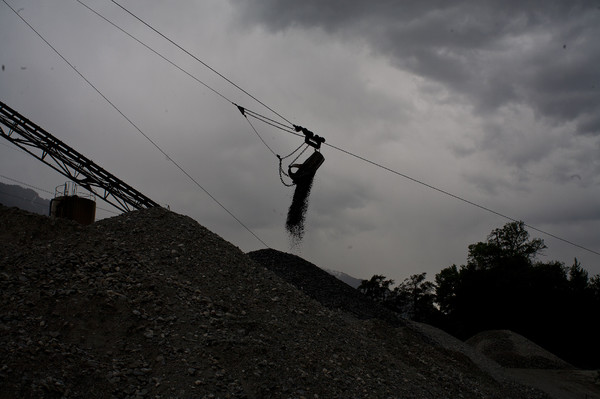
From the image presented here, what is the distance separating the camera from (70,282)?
27.1 feet

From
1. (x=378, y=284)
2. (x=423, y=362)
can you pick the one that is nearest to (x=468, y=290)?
(x=378, y=284)

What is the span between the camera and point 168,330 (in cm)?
779

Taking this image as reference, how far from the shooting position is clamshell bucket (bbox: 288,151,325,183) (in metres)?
11.9

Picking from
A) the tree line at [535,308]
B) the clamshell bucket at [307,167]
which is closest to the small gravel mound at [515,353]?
the tree line at [535,308]

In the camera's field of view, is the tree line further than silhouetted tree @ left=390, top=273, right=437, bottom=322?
No

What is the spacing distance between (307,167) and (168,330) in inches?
221

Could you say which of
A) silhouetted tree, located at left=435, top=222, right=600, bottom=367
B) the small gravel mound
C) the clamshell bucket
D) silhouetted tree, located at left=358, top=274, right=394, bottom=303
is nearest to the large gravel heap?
the clamshell bucket

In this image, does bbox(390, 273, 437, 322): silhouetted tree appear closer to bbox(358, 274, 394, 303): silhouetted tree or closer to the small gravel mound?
bbox(358, 274, 394, 303): silhouetted tree

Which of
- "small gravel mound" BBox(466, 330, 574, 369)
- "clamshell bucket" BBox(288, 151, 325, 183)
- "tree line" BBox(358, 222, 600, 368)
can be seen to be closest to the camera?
"clamshell bucket" BBox(288, 151, 325, 183)

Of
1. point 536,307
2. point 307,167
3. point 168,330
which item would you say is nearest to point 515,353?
point 536,307

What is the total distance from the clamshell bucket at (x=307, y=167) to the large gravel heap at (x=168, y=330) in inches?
101

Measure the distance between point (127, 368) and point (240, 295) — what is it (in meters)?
3.59

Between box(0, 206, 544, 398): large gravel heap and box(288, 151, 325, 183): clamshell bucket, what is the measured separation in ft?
8.41

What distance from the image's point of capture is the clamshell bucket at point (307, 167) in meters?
11.9
